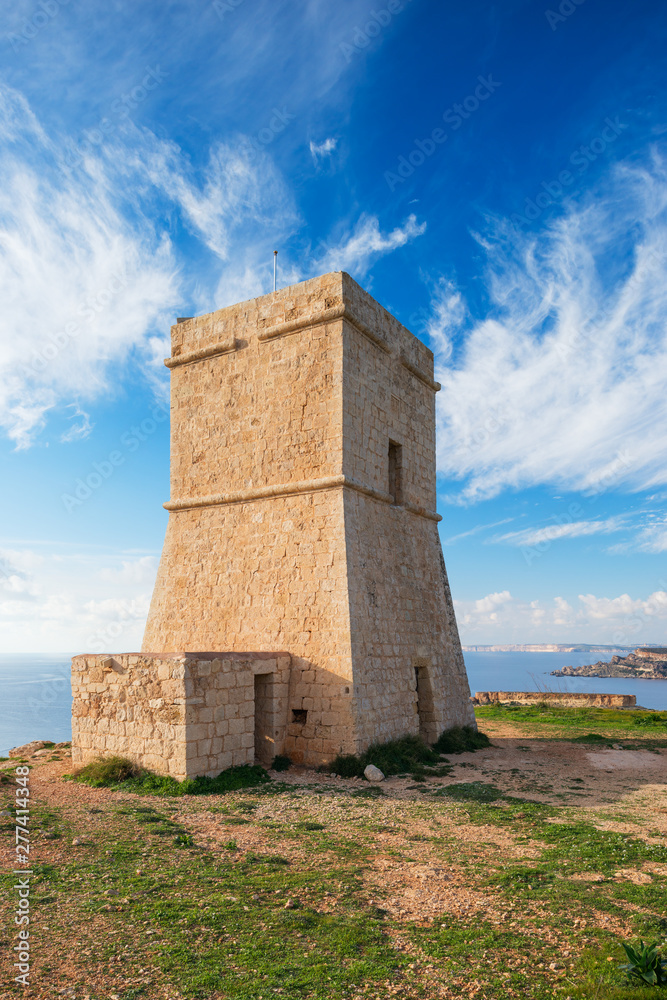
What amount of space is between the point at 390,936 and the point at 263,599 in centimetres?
659

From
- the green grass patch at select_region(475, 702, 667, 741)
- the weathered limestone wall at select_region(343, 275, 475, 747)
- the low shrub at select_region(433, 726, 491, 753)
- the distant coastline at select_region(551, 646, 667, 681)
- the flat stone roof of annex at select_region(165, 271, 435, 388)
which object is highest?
the flat stone roof of annex at select_region(165, 271, 435, 388)

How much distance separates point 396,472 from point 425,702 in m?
4.29

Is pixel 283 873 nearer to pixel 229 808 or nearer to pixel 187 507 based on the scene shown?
pixel 229 808

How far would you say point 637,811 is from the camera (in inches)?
264

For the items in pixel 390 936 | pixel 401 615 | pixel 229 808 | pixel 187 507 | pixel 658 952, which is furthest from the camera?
pixel 187 507

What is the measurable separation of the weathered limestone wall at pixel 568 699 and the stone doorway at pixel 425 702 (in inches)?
392

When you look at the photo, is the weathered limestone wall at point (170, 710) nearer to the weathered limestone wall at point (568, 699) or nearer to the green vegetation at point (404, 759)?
the green vegetation at point (404, 759)

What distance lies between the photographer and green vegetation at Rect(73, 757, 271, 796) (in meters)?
7.08

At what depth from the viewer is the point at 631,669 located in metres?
60.3

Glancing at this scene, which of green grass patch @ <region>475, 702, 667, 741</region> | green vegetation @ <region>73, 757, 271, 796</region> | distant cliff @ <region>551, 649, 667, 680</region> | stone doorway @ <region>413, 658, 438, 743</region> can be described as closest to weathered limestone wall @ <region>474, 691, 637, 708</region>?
green grass patch @ <region>475, 702, 667, 741</region>

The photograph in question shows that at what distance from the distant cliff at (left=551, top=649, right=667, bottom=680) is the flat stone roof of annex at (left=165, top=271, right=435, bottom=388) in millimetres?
53007

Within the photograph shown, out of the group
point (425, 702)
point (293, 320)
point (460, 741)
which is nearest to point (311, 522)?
point (293, 320)

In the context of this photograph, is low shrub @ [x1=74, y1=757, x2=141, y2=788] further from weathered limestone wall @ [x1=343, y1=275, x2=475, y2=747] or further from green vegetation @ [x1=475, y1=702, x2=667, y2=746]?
green vegetation @ [x1=475, y1=702, x2=667, y2=746]

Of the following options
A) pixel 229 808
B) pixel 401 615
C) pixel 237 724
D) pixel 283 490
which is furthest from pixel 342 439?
pixel 229 808
